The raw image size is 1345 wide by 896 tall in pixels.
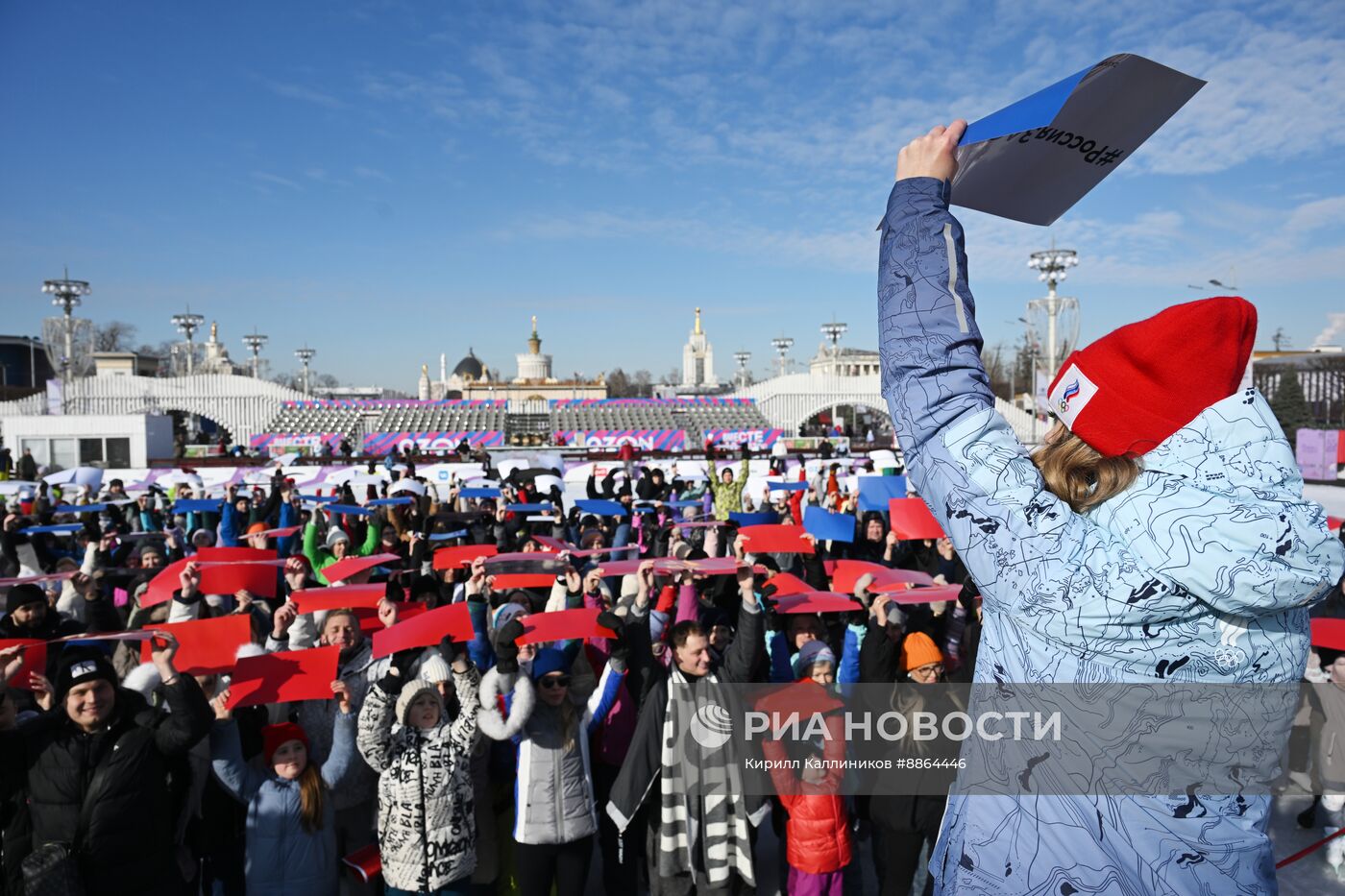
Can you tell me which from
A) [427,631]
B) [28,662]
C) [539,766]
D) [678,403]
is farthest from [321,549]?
[678,403]

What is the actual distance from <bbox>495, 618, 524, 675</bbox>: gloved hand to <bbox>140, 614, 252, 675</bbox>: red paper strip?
1.24 meters

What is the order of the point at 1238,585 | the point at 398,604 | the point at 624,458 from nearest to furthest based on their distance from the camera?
the point at 1238,585 < the point at 398,604 < the point at 624,458

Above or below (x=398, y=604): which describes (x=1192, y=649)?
above

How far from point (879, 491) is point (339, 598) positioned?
8.16m

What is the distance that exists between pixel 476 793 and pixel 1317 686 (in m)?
4.76

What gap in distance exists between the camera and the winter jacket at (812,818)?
3.92 m

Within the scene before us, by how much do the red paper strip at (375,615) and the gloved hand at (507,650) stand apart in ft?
3.96

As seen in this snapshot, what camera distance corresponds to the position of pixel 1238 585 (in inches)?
41.8

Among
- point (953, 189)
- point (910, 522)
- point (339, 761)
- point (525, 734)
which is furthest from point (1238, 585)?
point (910, 522)

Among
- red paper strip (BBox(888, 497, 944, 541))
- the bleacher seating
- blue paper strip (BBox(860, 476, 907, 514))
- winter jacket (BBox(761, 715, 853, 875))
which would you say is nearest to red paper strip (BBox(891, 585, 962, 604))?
winter jacket (BBox(761, 715, 853, 875))

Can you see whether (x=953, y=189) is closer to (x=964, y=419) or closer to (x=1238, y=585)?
(x=964, y=419)

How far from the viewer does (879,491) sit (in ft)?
37.7

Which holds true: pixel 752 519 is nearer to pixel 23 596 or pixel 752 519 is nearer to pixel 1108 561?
pixel 23 596

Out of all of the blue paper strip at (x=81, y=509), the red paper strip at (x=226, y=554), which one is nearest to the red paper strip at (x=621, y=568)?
the red paper strip at (x=226, y=554)
